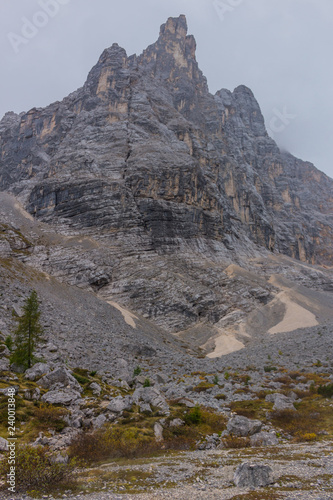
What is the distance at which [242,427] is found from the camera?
15.4 meters

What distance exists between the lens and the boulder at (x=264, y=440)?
1392 centimetres

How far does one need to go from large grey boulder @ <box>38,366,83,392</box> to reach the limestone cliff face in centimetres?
5206

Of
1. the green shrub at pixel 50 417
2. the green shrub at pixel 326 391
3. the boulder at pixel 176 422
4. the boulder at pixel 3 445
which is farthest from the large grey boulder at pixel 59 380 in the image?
the green shrub at pixel 326 391

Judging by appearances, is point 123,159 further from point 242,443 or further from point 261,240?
point 242,443

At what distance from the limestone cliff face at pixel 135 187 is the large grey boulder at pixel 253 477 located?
63.4 meters

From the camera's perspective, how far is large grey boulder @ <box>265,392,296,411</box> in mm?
19250

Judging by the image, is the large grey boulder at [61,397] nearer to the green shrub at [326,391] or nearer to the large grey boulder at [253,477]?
the large grey boulder at [253,477]

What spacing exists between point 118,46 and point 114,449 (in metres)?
184

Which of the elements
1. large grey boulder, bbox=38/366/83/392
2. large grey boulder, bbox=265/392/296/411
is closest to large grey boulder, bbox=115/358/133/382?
large grey boulder, bbox=38/366/83/392

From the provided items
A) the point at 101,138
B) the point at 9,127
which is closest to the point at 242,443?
the point at 101,138

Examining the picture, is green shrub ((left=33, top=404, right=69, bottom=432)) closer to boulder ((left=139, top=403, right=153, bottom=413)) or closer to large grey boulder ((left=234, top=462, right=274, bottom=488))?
boulder ((left=139, top=403, right=153, bottom=413))

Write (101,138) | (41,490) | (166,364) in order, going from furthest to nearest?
1. (101,138)
2. (166,364)
3. (41,490)

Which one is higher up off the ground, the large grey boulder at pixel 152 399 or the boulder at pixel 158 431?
the boulder at pixel 158 431

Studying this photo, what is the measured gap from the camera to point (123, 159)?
11125 centimetres
